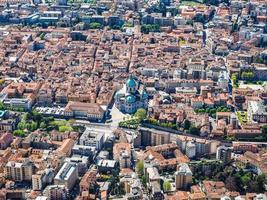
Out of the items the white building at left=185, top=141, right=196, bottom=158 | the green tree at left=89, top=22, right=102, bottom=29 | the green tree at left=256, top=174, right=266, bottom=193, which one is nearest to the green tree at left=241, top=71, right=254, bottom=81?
the white building at left=185, top=141, right=196, bottom=158

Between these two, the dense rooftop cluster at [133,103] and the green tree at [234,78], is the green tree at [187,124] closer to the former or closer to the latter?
the dense rooftop cluster at [133,103]

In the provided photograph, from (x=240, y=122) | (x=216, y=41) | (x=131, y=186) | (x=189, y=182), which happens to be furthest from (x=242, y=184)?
(x=216, y=41)

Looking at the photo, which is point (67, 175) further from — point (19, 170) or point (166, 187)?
point (166, 187)

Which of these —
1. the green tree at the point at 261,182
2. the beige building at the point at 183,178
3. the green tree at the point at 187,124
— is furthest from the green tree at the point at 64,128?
the green tree at the point at 261,182

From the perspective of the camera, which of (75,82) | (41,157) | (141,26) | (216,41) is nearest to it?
(41,157)

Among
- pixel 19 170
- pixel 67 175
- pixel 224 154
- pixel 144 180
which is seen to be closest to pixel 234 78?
pixel 224 154

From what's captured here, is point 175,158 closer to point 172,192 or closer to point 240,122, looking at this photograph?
point 172,192
